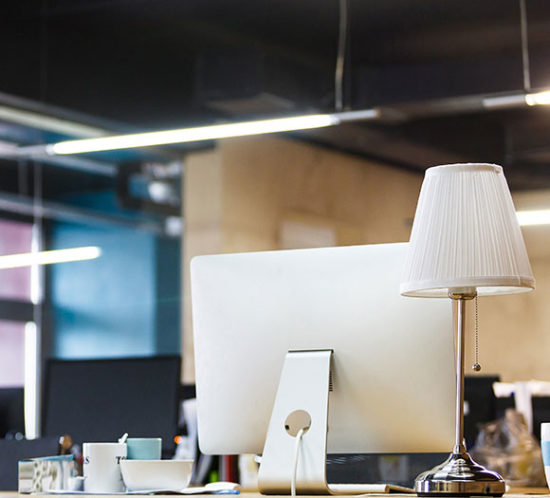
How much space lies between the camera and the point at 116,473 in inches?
106

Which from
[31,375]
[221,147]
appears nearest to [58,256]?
[31,375]

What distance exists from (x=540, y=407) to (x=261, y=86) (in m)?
2.92

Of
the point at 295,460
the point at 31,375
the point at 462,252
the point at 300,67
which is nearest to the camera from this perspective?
the point at 462,252

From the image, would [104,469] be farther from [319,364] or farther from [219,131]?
[219,131]

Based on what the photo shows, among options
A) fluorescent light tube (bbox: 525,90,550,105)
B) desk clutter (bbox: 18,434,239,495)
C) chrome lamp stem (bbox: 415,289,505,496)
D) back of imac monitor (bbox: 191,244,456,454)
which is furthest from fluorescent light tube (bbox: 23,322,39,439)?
chrome lamp stem (bbox: 415,289,505,496)

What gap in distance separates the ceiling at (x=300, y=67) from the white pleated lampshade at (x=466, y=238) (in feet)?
12.5

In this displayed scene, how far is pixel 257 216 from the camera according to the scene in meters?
7.18

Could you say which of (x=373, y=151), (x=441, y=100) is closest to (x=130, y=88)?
(x=373, y=151)

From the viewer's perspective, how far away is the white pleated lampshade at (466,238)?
2.21 meters

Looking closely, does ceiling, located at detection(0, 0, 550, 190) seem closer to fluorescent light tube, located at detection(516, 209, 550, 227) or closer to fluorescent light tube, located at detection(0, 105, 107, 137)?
fluorescent light tube, located at detection(0, 105, 107, 137)

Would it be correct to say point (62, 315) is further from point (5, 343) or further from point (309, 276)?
point (309, 276)

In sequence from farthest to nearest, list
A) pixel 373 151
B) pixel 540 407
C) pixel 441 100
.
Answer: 1. pixel 373 151
2. pixel 441 100
3. pixel 540 407

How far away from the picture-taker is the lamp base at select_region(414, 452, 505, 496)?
222 centimetres

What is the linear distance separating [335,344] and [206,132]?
3534mm
